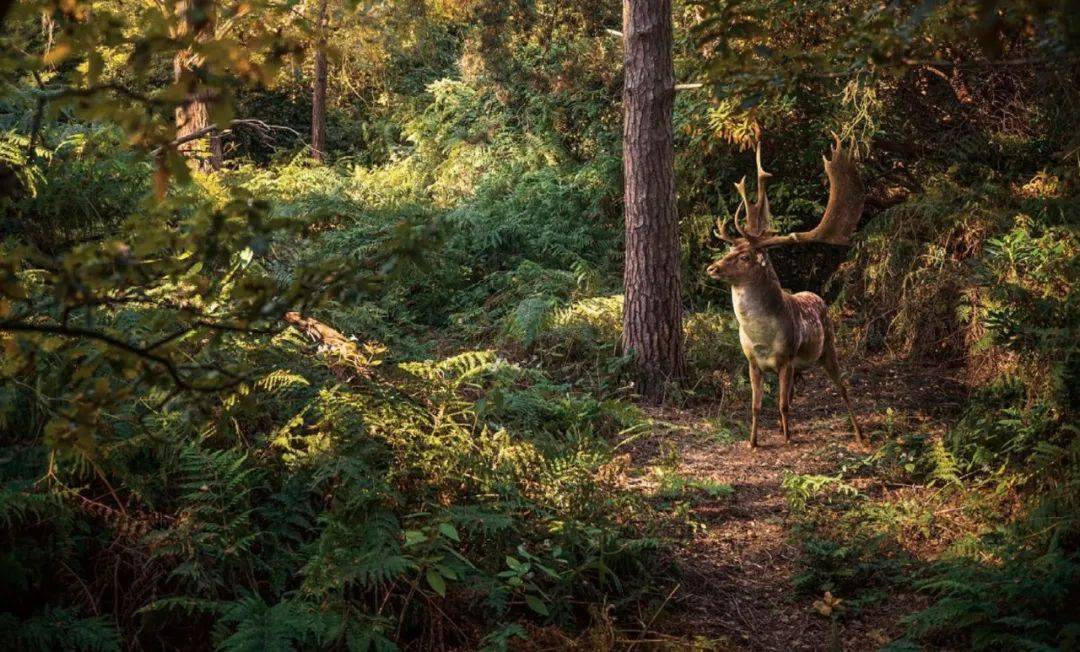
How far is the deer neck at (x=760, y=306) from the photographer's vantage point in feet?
24.8

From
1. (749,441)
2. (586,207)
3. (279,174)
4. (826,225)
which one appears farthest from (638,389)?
(279,174)

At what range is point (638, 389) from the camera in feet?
28.6

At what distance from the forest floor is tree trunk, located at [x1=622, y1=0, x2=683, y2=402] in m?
0.70

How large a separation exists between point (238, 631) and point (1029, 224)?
7014 mm

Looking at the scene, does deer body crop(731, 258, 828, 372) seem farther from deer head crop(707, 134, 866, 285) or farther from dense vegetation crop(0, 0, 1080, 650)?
dense vegetation crop(0, 0, 1080, 650)

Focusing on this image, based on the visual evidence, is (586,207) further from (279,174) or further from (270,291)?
(270,291)

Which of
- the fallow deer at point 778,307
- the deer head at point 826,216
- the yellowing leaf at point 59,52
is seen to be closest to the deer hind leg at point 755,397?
the fallow deer at point 778,307

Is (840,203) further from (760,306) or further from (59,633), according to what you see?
(59,633)

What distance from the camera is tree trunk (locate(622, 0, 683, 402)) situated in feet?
28.1

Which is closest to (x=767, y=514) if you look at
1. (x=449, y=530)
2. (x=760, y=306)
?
(x=760, y=306)

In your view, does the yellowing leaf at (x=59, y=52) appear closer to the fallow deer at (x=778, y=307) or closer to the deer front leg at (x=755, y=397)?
the fallow deer at (x=778, y=307)

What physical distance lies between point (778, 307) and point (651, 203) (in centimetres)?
167

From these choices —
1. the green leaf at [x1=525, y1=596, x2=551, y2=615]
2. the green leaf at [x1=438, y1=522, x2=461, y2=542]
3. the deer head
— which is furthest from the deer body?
the green leaf at [x1=438, y1=522, x2=461, y2=542]

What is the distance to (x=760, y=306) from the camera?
25.0ft
